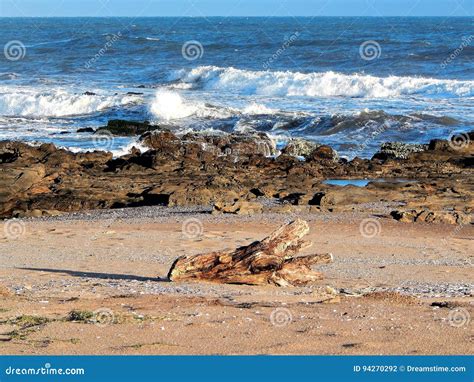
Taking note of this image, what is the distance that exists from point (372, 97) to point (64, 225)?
24588 mm

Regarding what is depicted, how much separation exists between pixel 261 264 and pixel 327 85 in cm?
3063

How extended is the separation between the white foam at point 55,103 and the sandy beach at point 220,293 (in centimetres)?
1847

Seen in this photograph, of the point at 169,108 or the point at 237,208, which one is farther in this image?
the point at 169,108

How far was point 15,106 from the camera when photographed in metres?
32.4

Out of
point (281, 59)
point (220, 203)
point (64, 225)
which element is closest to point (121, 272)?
point (64, 225)

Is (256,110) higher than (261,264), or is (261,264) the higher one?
(256,110)

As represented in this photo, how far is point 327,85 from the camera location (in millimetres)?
38562

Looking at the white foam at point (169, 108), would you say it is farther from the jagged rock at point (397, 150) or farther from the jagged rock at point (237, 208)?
the jagged rock at point (237, 208)

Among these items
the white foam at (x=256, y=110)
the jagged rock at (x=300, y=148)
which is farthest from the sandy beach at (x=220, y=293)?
the white foam at (x=256, y=110)

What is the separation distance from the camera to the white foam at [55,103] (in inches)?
Answer: 1257

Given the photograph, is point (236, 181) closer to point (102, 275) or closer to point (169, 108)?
point (102, 275)

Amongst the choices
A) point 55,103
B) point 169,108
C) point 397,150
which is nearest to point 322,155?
point 397,150

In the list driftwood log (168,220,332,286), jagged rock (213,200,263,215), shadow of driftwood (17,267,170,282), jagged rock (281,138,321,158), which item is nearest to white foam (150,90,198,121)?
jagged rock (281,138,321,158)

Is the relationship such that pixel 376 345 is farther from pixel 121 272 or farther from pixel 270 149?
pixel 270 149
